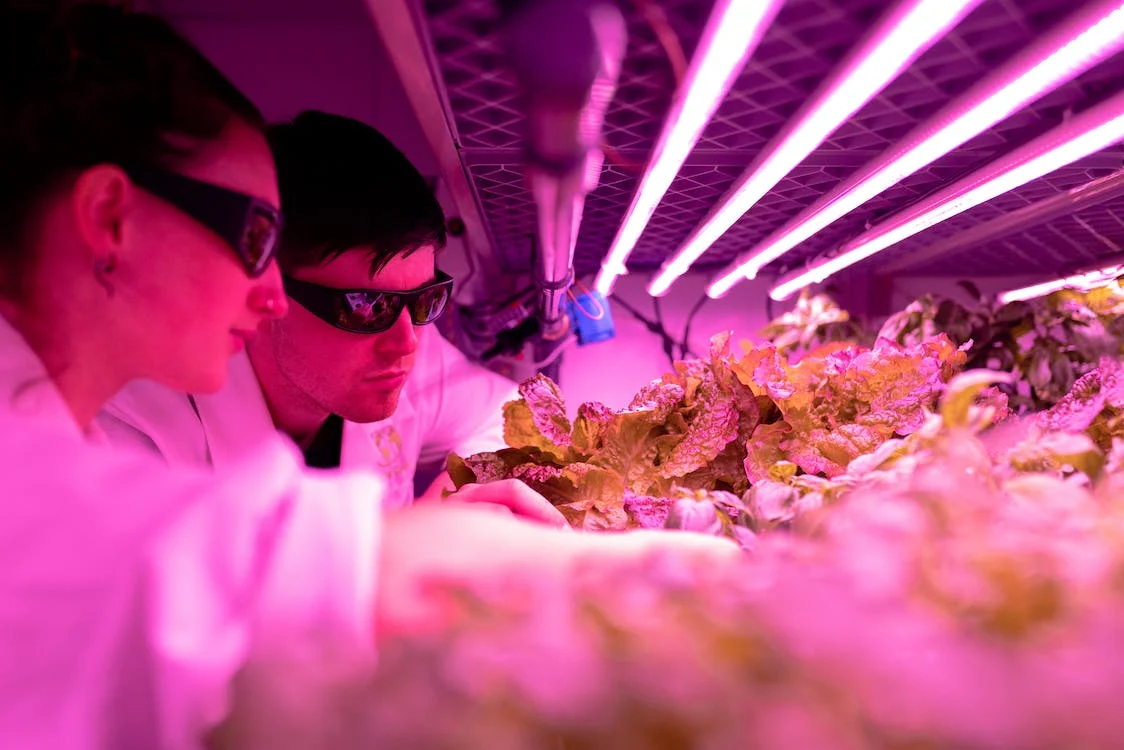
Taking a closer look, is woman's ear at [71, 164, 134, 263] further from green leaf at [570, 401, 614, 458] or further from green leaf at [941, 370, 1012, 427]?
green leaf at [570, 401, 614, 458]

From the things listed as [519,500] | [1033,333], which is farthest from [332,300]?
[1033,333]

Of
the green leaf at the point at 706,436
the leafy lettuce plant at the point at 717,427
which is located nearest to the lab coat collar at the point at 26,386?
the leafy lettuce plant at the point at 717,427

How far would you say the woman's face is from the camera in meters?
0.60

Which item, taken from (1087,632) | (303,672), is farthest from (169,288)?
(1087,632)

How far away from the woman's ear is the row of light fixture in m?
0.48

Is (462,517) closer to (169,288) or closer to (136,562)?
(136,562)

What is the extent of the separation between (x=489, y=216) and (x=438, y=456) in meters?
1.33

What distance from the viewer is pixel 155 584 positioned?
1.25 ft

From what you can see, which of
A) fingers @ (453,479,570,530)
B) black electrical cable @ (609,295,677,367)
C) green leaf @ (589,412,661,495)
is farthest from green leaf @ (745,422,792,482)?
black electrical cable @ (609,295,677,367)

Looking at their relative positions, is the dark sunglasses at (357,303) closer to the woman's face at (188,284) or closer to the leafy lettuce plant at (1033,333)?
the woman's face at (188,284)

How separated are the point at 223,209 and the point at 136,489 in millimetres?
300

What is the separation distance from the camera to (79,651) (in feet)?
1.32

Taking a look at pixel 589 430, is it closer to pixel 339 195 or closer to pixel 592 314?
pixel 592 314

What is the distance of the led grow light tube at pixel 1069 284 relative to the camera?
1.41 m
